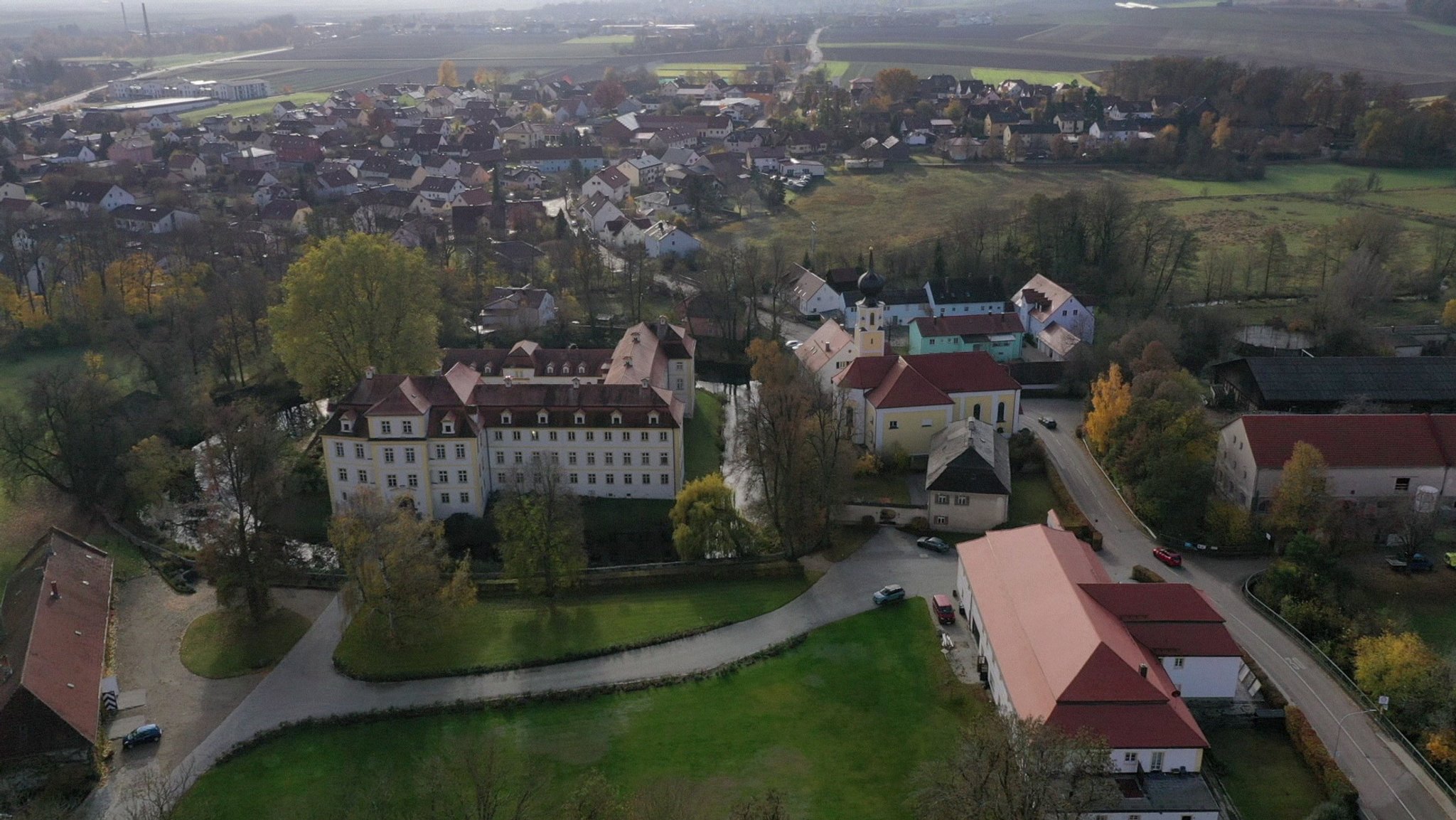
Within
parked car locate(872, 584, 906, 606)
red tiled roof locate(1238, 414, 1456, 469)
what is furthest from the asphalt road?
parked car locate(872, 584, 906, 606)

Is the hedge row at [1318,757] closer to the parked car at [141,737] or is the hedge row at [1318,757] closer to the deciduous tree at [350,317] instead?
the parked car at [141,737]

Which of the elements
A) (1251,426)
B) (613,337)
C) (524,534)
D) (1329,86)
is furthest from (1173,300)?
(1329,86)

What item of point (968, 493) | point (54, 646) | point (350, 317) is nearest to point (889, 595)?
point (968, 493)

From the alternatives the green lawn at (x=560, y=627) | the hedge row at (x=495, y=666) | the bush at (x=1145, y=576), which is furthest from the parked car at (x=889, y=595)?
the bush at (x=1145, y=576)

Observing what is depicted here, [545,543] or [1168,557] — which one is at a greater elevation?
[545,543]

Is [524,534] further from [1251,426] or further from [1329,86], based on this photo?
[1329,86]

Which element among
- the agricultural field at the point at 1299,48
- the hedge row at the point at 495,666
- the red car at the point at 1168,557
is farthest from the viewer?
the agricultural field at the point at 1299,48

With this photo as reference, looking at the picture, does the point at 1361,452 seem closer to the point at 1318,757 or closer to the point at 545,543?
the point at 1318,757
